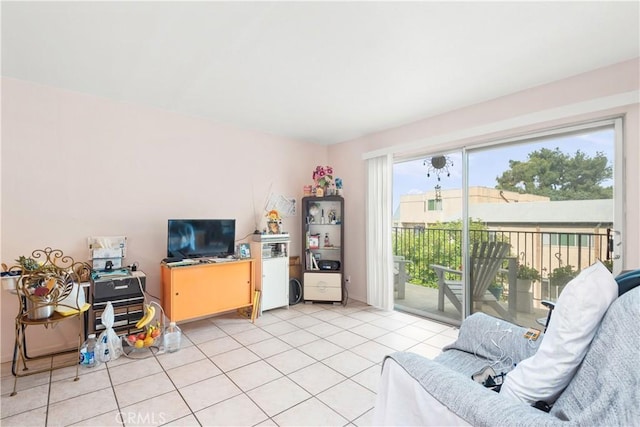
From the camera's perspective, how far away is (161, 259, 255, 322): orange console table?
291 centimetres

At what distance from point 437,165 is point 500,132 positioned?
2.51 feet

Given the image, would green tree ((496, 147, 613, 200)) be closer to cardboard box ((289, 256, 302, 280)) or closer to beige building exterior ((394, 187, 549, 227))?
beige building exterior ((394, 187, 549, 227))

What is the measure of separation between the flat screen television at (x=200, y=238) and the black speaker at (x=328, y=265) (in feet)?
4.18

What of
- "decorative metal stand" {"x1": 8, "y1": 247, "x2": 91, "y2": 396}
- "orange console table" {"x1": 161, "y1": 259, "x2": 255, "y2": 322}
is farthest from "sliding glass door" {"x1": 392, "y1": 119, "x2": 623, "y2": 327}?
"decorative metal stand" {"x1": 8, "y1": 247, "x2": 91, "y2": 396}

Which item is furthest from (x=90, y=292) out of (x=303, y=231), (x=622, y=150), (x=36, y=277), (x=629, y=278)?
(x=622, y=150)

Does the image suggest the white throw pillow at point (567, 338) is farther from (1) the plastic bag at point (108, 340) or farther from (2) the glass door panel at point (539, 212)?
(1) the plastic bag at point (108, 340)

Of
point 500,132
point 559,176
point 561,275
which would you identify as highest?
point 500,132

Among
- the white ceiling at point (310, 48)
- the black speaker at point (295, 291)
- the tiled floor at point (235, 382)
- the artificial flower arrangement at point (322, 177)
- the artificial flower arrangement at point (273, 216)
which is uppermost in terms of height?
the white ceiling at point (310, 48)

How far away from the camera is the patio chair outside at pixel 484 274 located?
3016 mm

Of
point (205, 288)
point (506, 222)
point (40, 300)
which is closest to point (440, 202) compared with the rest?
point (506, 222)

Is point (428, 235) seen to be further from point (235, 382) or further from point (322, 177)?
point (235, 382)

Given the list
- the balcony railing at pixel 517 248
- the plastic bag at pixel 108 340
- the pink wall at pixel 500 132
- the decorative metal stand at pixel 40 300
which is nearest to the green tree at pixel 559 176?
the pink wall at pixel 500 132

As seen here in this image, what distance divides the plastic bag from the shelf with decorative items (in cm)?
223

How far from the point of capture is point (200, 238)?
326cm
